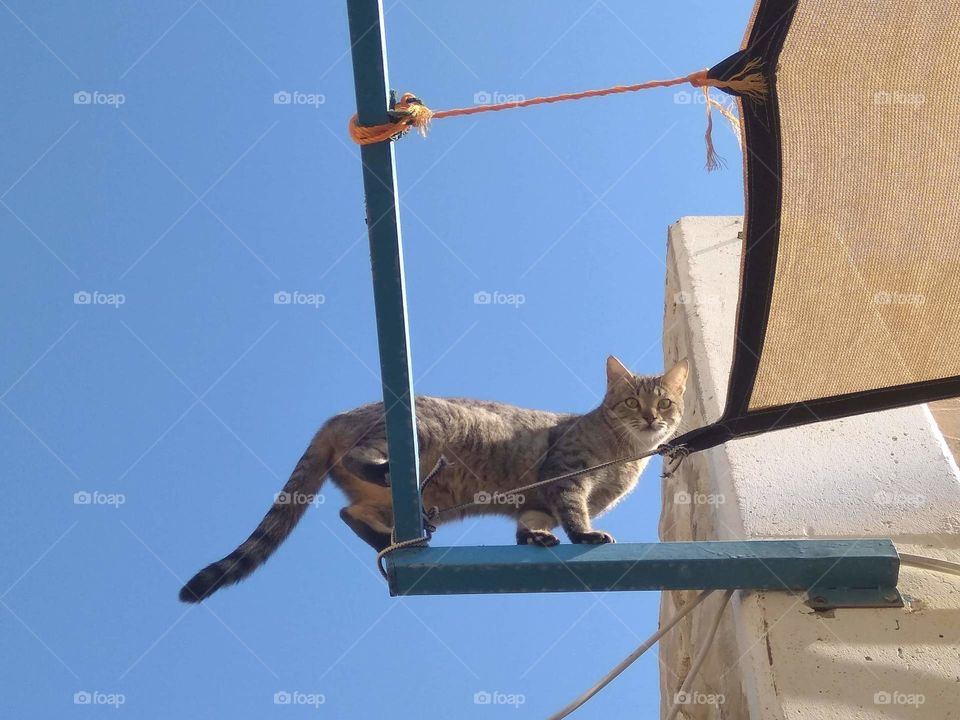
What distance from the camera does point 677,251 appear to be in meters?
4.46

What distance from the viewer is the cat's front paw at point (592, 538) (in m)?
3.13

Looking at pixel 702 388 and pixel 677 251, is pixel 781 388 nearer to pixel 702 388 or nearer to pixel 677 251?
pixel 702 388

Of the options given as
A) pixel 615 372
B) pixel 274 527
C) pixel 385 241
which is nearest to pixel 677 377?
pixel 615 372

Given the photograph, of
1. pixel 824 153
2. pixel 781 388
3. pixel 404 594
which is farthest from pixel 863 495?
pixel 404 594

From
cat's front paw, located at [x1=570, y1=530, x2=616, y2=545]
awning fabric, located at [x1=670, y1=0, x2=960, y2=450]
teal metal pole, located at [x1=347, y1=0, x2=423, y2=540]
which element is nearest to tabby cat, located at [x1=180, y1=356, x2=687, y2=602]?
cat's front paw, located at [x1=570, y1=530, x2=616, y2=545]

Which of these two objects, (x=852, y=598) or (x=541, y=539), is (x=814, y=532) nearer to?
(x=852, y=598)

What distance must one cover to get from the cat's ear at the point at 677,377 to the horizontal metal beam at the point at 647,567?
1.43m

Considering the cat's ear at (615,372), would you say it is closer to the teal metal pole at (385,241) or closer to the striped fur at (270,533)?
the striped fur at (270,533)

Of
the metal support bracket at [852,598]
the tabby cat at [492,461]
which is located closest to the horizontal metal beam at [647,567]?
the metal support bracket at [852,598]

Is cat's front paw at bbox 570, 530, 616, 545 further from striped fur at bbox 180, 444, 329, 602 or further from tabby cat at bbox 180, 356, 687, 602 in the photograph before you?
striped fur at bbox 180, 444, 329, 602

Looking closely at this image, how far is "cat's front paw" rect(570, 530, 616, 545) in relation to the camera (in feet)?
10.3

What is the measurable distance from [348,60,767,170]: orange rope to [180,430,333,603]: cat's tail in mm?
1442

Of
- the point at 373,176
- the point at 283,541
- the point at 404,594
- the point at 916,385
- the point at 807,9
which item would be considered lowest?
the point at 404,594

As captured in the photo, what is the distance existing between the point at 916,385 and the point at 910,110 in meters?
0.77
